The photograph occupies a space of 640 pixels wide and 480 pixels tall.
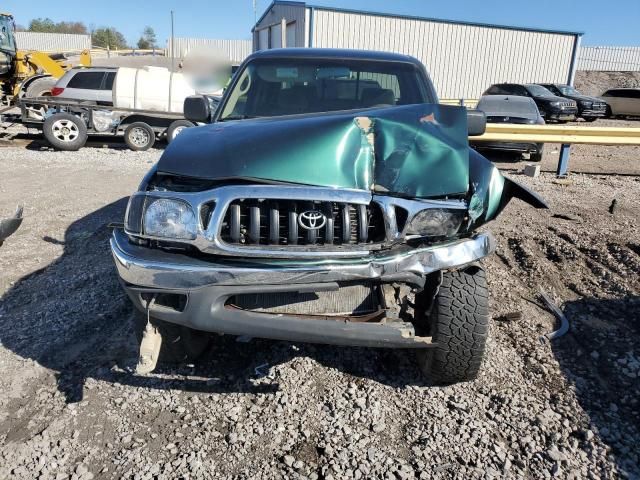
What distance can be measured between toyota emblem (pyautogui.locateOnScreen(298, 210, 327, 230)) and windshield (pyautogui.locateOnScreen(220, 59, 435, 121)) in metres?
1.61

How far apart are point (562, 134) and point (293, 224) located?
822cm

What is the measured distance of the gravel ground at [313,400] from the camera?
7.86 feet

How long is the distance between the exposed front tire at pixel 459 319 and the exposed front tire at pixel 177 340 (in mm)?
1365

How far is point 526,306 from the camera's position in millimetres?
4008

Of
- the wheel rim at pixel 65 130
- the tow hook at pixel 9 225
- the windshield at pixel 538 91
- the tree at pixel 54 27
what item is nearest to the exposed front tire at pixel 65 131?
the wheel rim at pixel 65 130

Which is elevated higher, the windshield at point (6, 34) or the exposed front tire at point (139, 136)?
the windshield at point (6, 34)

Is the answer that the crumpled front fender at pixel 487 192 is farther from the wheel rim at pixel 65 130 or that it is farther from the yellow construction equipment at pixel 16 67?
the yellow construction equipment at pixel 16 67

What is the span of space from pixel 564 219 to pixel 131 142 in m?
9.46

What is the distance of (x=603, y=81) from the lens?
3553 centimetres

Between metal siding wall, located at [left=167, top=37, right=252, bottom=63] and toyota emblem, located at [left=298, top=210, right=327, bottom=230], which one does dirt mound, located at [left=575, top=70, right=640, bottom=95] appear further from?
toyota emblem, located at [left=298, top=210, right=327, bottom=230]

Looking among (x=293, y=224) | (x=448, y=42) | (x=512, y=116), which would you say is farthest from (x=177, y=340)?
(x=448, y=42)

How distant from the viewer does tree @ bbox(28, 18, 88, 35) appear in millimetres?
60025

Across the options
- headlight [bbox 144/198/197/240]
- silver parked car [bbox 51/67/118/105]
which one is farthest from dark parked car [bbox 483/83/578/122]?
headlight [bbox 144/198/197/240]

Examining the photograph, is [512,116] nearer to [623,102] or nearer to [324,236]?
[324,236]
